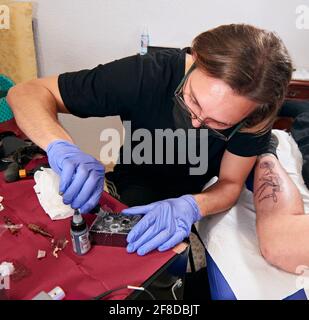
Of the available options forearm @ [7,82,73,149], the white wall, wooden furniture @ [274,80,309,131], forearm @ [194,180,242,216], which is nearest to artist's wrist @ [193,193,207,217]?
forearm @ [194,180,242,216]

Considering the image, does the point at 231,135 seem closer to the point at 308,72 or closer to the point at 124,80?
the point at 124,80

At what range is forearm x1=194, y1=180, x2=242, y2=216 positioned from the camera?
97cm

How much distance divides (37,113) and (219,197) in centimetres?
63

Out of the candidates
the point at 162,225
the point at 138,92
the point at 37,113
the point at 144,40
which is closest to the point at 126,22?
the point at 144,40

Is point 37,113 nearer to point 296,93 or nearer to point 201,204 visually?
point 201,204

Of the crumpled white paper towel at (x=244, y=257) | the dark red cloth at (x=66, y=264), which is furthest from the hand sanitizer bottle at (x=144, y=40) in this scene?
the dark red cloth at (x=66, y=264)

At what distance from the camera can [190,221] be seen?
87 centimetres

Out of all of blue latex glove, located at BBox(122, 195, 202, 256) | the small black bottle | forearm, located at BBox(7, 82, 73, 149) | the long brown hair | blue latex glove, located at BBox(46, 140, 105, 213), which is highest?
the long brown hair

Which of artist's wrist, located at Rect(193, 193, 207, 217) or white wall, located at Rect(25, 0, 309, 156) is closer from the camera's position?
artist's wrist, located at Rect(193, 193, 207, 217)

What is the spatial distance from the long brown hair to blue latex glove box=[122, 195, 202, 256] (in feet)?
1.13

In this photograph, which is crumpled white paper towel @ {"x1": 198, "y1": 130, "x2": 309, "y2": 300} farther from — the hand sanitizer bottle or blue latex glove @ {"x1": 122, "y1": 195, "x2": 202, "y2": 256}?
the hand sanitizer bottle

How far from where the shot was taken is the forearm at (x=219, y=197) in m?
0.97

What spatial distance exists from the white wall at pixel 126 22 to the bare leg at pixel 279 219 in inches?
45.1
